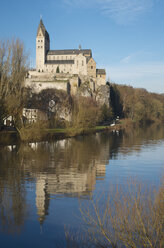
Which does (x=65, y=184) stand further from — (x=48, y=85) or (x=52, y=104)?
(x=48, y=85)

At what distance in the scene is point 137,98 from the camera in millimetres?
79312

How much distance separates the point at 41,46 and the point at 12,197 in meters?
83.7

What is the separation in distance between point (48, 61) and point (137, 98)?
2956 centimetres

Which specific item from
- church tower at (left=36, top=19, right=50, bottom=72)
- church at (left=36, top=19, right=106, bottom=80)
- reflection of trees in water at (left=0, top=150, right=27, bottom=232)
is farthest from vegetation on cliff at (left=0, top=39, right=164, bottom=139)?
church tower at (left=36, top=19, right=50, bottom=72)

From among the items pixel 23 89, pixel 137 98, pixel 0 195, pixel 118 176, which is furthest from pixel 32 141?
pixel 137 98

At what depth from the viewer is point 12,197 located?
410 inches

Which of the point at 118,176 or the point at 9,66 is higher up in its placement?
the point at 9,66

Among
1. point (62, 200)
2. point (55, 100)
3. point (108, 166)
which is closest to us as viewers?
point (62, 200)

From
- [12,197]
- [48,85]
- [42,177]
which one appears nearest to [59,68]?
[48,85]

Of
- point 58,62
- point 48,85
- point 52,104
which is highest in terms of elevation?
point 58,62

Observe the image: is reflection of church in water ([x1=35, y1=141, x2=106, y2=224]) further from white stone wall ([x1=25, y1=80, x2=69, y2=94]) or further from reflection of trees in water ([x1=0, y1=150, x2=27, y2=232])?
white stone wall ([x1=25, y1=80, x2=69, y2=94])

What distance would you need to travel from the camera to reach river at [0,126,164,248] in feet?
25.1

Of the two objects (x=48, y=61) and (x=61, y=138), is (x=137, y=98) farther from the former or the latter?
(x=61, y=138)

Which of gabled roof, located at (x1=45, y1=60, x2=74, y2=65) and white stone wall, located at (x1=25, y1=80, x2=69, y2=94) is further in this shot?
gabled roof, located at (x1=45, y1=60, x2=74, y2=65)
